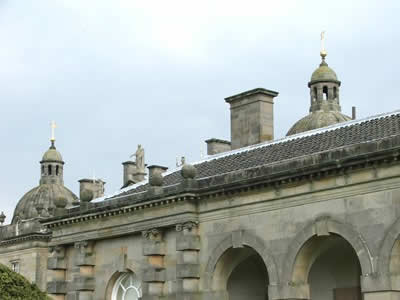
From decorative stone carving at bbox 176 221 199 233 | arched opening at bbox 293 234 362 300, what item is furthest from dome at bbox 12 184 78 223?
arched opening at bbox 293 234 362 300

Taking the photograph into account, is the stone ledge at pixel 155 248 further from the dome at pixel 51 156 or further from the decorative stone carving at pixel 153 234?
the dome at pixel 51 156

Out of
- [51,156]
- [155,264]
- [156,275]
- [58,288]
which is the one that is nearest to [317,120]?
[51,156]

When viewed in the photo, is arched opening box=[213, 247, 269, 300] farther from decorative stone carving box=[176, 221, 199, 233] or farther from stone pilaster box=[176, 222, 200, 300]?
decorative stone carving box=[176, 221, 199, 233]

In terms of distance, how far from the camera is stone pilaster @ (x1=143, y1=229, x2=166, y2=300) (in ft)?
103

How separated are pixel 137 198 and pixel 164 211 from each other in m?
1.44

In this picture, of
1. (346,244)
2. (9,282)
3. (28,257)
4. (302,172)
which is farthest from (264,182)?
(28,257)

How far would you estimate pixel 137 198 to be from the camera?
32375 mm

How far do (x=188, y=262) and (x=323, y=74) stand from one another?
38.0 meters

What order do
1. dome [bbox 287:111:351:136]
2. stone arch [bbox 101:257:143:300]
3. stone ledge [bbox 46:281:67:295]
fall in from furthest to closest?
dome [bbox 287:111:351:136] → stone ledge [bbox 46:281:67:295] → stone arch [bbox 101:257:143:300]

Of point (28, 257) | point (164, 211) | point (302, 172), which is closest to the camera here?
point (302, 172)

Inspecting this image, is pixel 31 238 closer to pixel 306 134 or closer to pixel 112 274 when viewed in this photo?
pixel 112 274

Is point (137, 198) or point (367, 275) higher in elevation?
point (137, 198)

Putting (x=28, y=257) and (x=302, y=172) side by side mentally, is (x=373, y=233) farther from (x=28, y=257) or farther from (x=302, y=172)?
(x=28, y=257)

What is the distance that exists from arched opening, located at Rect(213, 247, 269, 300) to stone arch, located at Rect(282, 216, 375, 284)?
2.53 meters
